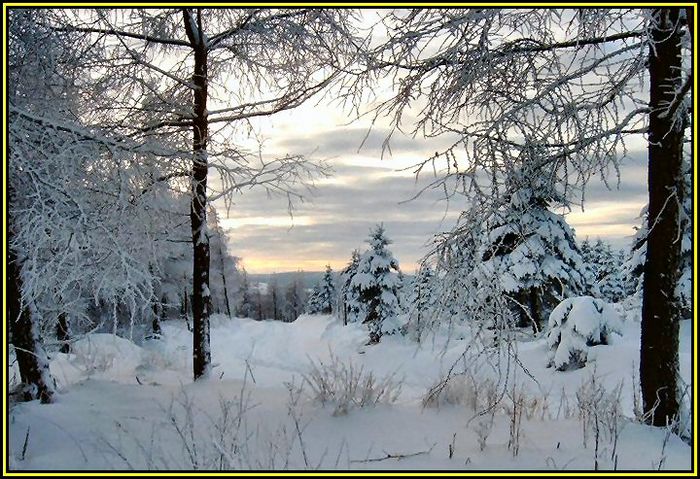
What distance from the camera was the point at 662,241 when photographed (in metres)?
5.22

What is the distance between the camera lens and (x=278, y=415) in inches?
234

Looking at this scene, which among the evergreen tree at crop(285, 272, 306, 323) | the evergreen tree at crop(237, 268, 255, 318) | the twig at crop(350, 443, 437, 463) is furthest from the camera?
the evergreen tree at crop(285, 272, 306, 323)

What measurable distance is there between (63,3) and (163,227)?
12.7 feet

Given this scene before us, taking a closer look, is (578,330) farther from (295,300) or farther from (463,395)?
(295,300)

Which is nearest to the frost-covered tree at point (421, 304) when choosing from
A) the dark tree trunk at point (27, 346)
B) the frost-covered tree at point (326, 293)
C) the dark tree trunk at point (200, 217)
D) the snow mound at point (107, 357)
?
the snow mound at point (107, 357)

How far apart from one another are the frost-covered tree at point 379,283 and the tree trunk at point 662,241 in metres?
16.2

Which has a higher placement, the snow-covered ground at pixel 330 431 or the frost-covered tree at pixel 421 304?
the frost-covered tree at pixel 421 304

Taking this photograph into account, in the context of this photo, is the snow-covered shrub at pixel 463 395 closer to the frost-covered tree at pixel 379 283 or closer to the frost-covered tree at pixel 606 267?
the frost-covered tree at pixel 379 283

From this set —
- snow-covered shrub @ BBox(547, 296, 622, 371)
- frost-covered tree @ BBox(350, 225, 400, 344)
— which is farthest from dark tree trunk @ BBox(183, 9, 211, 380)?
frost-covered tree @ BBox(350, 225, 400, 344)

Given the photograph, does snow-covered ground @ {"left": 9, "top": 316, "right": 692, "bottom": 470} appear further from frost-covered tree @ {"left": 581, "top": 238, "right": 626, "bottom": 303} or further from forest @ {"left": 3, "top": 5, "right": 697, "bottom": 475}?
frost-covered tree @ {"left": 581, "top": 238, "right": 626, "bottom": 303}

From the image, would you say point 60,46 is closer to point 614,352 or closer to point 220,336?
point 614,352

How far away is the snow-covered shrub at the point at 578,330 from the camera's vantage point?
12.2 m

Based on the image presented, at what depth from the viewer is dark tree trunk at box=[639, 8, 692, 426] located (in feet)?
16.8

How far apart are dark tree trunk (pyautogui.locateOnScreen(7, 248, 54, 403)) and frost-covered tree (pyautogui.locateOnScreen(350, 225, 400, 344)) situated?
15.2 metres
